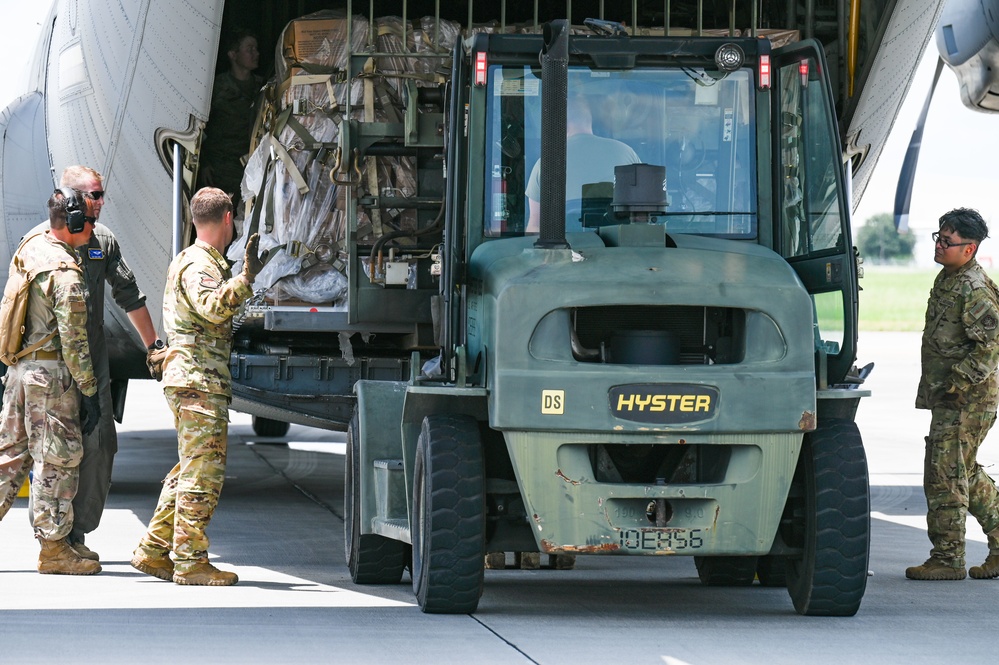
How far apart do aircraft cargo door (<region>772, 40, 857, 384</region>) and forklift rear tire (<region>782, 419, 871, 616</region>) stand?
0.31 meters

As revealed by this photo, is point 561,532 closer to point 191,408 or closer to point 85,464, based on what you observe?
point 191,408

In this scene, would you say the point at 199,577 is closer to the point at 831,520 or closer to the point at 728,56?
the point at 831,520

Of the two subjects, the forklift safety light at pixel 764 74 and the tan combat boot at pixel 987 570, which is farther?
the tan combat boot at pixel 987 570

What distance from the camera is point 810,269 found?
7.11 meters

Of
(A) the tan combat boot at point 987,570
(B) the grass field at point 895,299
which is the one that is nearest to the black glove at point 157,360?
(A) the tan combat boot at point 987,570

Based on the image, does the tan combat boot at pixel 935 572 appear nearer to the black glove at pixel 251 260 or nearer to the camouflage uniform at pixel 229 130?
the black glove at pixel 251 260

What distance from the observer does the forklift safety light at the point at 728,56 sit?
23.0 feet

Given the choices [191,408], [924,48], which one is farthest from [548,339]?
[924,48]

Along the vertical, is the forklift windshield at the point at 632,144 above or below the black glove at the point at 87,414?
above

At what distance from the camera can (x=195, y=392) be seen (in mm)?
7465

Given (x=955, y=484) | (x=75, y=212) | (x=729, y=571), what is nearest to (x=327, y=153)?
(x=75, y=212)

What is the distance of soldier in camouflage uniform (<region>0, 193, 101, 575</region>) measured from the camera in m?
7.91

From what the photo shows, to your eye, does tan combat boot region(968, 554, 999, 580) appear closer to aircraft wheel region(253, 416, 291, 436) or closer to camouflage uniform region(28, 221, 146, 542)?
camouflage uniform region(28, 221, 146, 542)

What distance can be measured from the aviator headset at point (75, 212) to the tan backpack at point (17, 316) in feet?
0.65
